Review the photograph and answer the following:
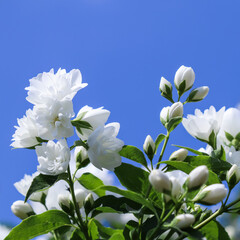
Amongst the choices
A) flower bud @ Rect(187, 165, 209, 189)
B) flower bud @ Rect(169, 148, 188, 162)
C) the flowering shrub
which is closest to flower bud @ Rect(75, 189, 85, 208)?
the flowering shrub

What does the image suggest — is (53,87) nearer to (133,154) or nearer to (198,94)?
(133,154)

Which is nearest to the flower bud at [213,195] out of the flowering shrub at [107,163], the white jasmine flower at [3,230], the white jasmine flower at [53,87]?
the flowering shrub at [107,163]

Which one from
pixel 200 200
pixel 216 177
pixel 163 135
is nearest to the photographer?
pixel 200 200

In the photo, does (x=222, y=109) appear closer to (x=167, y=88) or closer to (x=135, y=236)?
(x=167, y=88)

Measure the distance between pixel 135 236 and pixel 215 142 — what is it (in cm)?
33

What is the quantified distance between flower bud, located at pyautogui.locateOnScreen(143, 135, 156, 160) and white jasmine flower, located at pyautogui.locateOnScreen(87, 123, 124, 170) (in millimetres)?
118

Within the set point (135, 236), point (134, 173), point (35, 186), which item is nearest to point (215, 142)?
point (134, 173)

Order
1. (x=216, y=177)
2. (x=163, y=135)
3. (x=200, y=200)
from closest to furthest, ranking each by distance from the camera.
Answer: (x=200, y=200)
(x=216, y=177)
(x=163, y=135)

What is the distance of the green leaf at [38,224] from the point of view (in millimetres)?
911

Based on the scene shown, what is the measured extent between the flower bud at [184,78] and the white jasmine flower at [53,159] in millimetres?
368

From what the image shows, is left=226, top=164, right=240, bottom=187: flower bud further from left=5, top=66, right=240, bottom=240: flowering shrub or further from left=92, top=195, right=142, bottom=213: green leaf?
left=92, top=195, right=142, bottom=213: green leaf

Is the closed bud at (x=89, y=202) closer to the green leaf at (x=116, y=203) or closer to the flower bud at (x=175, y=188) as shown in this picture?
the green leaf at (x=116, y=203)

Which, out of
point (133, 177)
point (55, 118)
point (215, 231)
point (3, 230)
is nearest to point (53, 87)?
point (55, 118)

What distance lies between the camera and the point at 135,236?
85cm
